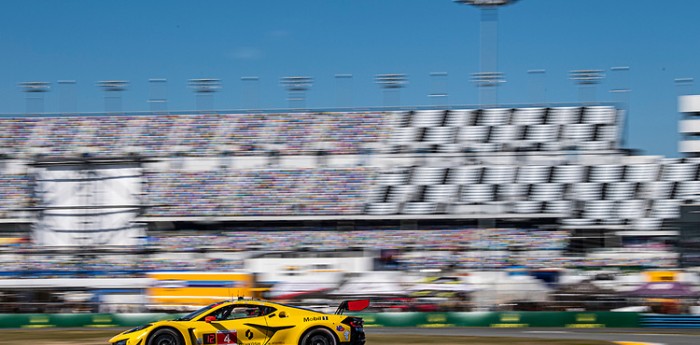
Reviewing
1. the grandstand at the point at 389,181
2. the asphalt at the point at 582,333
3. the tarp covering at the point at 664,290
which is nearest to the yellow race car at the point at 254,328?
the asphalt at the point at 582,333

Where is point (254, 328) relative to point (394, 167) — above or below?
below

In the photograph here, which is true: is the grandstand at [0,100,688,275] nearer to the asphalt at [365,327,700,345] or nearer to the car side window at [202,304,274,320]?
the asphalt at [365,327,700,345]

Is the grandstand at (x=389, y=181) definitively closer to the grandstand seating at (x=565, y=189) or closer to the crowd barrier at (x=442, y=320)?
the grandstand seating at (x=565, y=189)

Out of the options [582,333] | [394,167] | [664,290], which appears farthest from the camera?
[394,167]

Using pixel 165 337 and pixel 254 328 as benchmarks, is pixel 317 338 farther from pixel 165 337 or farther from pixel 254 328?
pixel 165 337

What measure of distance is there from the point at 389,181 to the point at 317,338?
103 feet

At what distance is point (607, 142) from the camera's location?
47.5 metres

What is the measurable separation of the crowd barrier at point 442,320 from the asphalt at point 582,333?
61 centimetres

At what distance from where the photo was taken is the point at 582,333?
78.6ft

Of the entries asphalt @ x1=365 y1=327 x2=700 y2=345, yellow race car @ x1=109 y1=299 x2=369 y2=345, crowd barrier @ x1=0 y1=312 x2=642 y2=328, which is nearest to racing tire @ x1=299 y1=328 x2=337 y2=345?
yellow race car @ x1=109 y1=299 x2=369 y2=345

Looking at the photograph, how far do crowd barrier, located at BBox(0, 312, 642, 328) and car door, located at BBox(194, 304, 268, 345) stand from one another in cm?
1198

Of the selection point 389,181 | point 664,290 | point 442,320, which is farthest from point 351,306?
point 389,181

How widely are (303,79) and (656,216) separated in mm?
23076

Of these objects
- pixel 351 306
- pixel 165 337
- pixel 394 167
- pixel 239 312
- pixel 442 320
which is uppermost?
pixel 394 167
